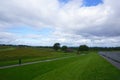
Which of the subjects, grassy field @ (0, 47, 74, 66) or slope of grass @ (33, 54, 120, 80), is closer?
slope of grass @ (33, 54, 120, 80)

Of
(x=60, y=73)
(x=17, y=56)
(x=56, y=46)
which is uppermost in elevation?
(x=56, y=46)

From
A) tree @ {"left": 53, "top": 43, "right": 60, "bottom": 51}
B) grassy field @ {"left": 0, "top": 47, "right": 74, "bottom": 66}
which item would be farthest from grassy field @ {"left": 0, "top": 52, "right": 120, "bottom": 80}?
tree @ {"left": 53, "top": 43, "right": 60, "bottom": 51}

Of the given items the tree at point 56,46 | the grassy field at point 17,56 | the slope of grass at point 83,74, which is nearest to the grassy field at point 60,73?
the slope of grass at point 83,74

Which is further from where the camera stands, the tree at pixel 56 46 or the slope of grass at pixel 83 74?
the tree at pixel 56 46

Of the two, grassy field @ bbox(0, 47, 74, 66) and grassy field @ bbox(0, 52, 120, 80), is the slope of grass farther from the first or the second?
grassy field @ bbox(0, 47, 74, 66)

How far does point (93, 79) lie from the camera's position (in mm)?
18609

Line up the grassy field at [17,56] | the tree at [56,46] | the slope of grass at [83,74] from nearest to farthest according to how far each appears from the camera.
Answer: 1. the slope of grass at [83,74]
2. the grassy field at [17,56]
3. the tree at [56,46]

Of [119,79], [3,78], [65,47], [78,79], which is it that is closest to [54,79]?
[78,79]

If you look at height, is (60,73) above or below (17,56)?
below

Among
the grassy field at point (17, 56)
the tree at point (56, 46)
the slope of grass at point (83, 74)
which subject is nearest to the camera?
the slope of grass at point (83, 74)

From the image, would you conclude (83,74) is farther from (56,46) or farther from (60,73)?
(56,46)

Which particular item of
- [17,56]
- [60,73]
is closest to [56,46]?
[17,56]

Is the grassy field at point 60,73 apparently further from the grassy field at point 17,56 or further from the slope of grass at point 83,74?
the grassy field at point 17,56

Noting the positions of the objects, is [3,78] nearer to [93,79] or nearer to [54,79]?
[54,79]
